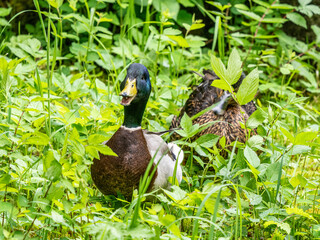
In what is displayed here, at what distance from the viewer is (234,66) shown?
75.2 inches

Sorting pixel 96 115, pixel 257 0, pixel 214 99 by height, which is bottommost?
pixel 214 99

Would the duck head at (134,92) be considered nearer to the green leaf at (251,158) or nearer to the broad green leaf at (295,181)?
the green leaf at (251,158)

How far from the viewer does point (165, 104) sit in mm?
3367

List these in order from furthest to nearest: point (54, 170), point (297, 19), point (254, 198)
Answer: point (297, 19) < point (254, 198) < point (54, 170)

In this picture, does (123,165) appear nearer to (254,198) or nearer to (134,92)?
(134,92)

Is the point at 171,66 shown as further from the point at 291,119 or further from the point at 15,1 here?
the point at 15,1

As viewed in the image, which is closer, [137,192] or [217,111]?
[137,192]

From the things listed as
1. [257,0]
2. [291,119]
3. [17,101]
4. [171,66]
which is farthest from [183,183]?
[257,0]

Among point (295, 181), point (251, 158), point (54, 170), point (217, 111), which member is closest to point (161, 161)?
point (251, 158)

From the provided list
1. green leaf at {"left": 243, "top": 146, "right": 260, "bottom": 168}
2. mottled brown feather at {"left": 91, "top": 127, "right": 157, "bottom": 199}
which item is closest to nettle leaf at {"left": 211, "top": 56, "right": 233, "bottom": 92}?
green leaf at {"left": 243, "top": 146, "right": 260, "bottom": 168}

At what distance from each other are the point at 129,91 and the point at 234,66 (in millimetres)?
592

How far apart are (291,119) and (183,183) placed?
63.2 inches

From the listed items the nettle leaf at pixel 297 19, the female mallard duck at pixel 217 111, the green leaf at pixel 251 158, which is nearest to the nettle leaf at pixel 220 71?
the green leaf at pixel 251 158


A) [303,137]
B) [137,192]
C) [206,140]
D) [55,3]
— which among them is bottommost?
[137,192]
